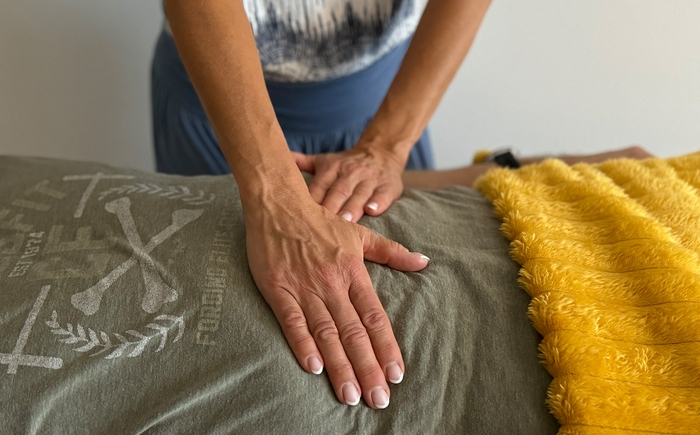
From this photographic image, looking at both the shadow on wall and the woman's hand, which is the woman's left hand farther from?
the shadow on wall

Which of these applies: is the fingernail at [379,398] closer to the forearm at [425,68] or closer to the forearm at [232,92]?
the forearm at [232,92]

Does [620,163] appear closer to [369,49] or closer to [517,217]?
[517,217]

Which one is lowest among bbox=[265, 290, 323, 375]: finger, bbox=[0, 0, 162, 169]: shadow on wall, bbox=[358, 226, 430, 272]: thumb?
bbox=[0, 0, 162, 169]: shadow on wall

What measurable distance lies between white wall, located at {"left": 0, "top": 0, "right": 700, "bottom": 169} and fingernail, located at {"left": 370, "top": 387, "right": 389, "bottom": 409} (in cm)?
119

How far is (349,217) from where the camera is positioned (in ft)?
2.77

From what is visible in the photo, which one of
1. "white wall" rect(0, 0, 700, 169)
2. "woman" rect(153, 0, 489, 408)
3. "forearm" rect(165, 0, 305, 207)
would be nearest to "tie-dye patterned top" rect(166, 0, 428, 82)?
"woman" rect(153, 0, 489, 408)

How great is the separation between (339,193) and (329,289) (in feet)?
0.69

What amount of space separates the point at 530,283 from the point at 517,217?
0.12 metres

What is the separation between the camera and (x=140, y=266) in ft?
2.38

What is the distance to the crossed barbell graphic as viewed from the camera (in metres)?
0.68

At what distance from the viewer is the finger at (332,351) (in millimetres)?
647

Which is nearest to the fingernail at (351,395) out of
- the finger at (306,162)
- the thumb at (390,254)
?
the thumb at (390,254)

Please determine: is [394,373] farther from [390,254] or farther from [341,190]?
[341,190]

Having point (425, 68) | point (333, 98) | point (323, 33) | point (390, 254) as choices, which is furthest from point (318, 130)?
point (390, 254)
